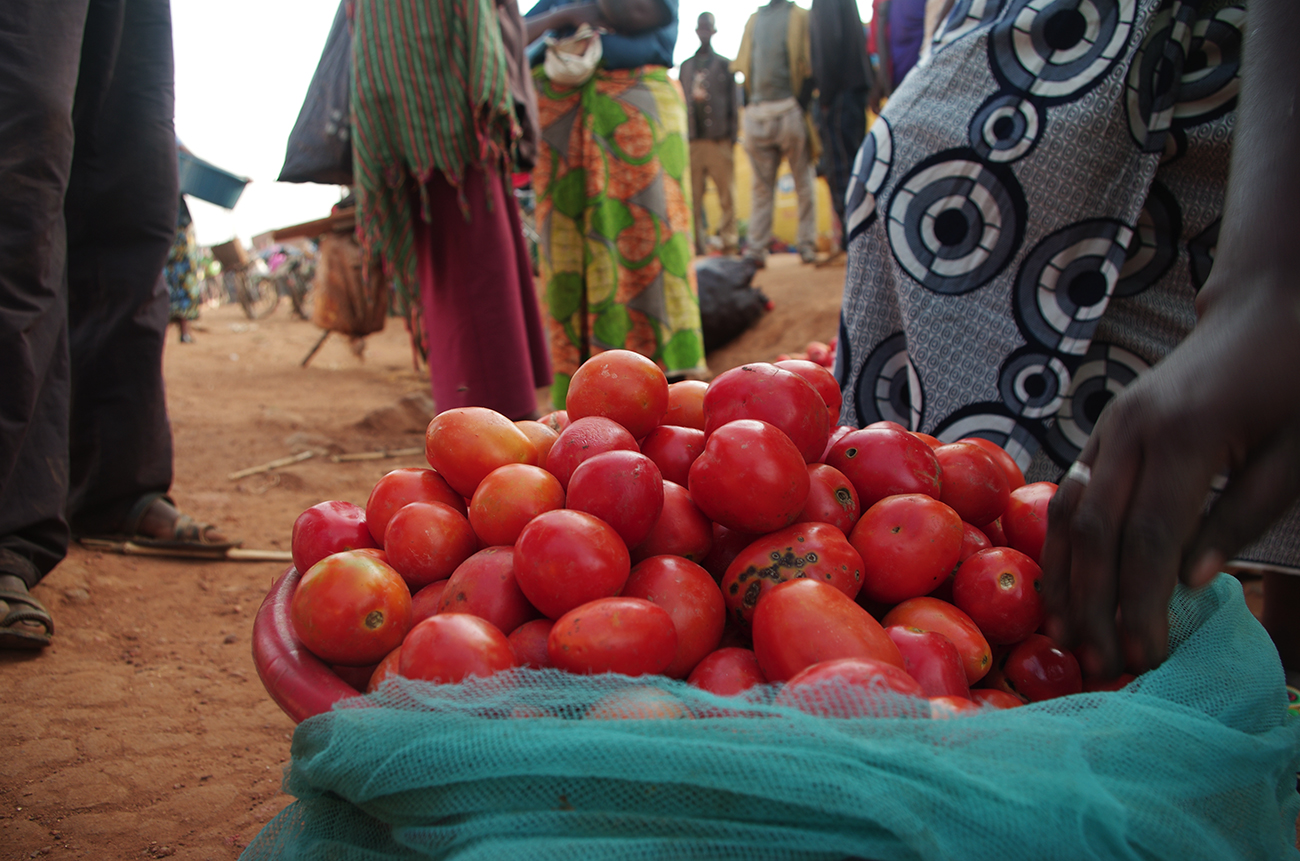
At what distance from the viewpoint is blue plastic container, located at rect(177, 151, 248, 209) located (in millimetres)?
9320

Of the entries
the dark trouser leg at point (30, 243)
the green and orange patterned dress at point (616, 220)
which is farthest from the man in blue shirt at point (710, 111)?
the dark trouser leg at point (30, 243)

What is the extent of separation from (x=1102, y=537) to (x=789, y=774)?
1.45 feet

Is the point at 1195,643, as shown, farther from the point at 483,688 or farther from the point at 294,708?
the point at 294,708

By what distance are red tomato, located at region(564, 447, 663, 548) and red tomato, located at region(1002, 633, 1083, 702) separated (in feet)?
1.81

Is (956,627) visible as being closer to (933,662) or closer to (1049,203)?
(933,662)


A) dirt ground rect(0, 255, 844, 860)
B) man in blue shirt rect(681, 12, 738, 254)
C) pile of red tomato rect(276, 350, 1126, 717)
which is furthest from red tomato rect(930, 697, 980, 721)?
man in blue shirt rect(681, 12, 738, 254)

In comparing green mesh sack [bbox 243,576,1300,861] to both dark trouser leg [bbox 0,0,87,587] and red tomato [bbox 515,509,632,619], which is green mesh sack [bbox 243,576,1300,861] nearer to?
red tomato [bbox 515,509,632,619]

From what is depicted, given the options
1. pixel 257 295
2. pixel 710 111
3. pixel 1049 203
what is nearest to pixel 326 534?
pixel 1049 203

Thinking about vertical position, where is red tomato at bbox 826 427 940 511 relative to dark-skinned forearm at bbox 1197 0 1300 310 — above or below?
below

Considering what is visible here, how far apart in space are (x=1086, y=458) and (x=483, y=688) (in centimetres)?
74

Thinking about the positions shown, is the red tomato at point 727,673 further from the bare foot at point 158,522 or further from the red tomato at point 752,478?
the bare foot at point 158,522

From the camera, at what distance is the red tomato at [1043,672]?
1025 millimetres

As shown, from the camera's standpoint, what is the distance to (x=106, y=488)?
297 centimetres

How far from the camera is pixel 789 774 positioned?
0.70 meters
